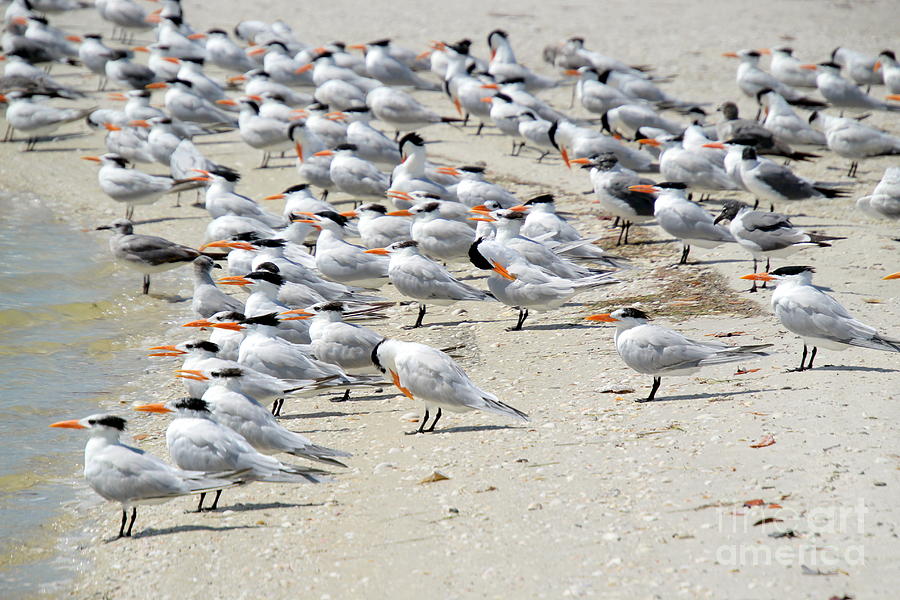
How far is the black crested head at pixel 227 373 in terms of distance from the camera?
727 centimetres

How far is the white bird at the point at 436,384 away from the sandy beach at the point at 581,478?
0.20 m

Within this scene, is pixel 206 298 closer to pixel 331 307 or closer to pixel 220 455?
pixel 331 307

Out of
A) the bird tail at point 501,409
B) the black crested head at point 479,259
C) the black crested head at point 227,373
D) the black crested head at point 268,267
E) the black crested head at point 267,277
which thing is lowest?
the black crested head at point 268,267

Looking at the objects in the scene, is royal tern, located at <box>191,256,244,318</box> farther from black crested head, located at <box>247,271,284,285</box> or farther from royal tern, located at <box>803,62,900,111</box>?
royal tern, located at <box>803,62,900,111</box>

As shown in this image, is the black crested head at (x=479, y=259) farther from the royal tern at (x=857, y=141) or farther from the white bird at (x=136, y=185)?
the royal tern at (x=857, y=141)

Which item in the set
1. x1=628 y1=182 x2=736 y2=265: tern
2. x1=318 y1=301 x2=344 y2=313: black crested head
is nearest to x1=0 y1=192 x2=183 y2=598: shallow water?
x1=318 y1=301 x2=344 y2=313: black crested head

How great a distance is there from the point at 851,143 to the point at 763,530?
1019 cm

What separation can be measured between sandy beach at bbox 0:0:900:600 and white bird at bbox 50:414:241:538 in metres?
0.26

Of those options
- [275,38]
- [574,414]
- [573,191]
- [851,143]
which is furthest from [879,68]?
[574,414]

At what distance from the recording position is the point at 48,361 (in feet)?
31.5

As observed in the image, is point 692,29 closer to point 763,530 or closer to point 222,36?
point 222,36

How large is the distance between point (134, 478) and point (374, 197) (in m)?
7.99

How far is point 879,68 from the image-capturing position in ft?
59.0

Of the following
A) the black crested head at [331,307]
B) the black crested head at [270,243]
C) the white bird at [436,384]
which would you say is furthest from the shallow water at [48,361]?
the white bird at [436,384]
